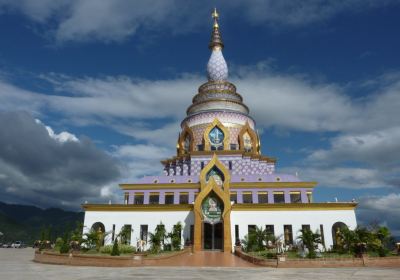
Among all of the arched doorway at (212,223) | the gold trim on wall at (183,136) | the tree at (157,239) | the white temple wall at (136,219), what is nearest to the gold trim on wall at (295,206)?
the arched doorway at (212,223)

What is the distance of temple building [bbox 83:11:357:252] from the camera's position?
35.5 meters

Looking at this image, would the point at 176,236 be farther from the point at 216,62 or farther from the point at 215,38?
the point at 215,38

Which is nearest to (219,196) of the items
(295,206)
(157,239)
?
(157,239)

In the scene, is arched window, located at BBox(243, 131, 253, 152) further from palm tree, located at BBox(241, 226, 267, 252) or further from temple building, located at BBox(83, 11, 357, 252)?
palm tree, located at BBox(241, 226, 267, 252)

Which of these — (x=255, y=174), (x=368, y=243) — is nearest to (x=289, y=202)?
(x=255, y=174)

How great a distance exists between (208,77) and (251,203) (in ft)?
78.2

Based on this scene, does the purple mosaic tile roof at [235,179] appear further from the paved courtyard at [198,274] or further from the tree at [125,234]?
the paved courtyard at [198,274]

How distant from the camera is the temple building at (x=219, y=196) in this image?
35500mm

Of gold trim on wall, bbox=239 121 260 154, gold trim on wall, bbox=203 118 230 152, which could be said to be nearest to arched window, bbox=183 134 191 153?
gold trim on wall, bbox=203 118 230 152

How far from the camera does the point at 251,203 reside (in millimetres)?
37625

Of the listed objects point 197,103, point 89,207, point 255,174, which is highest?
point 197,103

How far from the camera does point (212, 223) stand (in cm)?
3494

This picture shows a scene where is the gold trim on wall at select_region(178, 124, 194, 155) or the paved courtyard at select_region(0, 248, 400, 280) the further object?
the gold trim on wall at select_region(178, 124, 194, 155)

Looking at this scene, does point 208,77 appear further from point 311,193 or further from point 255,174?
point 311,193
